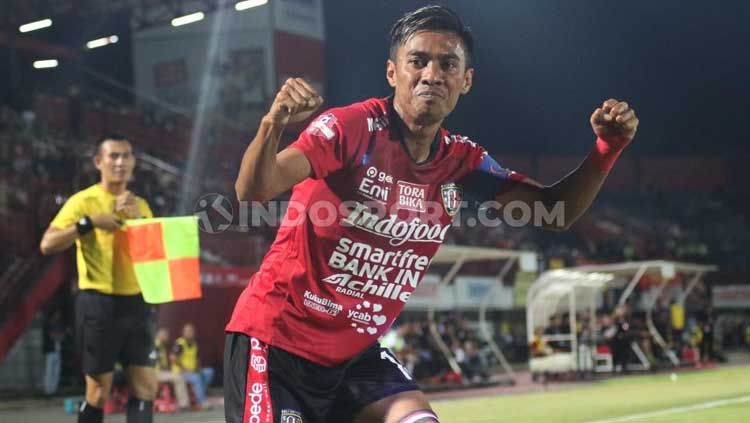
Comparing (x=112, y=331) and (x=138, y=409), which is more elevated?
(x=112, y=331)

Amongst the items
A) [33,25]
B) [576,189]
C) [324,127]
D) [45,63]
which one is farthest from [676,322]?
[324,127]

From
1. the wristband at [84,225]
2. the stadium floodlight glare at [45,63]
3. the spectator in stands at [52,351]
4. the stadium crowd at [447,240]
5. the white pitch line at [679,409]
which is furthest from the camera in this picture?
the stadium floodlight glare at [45,63]

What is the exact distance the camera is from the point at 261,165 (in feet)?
9.76

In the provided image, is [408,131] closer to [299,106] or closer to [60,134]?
[299,106]

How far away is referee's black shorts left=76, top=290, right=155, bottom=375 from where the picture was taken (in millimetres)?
7281

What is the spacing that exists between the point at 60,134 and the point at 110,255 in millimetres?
15752

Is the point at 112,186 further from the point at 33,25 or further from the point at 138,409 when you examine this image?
the point at 33,25

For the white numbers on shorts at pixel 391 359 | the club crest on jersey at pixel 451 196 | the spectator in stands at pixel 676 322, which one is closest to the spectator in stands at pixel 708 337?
the spectator in stands at pixel 676 322

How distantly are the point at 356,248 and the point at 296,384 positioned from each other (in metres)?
0.55

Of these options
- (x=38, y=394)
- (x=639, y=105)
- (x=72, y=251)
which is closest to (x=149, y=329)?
(x=38, y=394)

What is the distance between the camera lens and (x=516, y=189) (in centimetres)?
413

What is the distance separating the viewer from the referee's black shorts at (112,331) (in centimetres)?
728

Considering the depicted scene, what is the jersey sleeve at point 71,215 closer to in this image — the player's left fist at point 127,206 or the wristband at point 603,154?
the player's left fist at point 127,206

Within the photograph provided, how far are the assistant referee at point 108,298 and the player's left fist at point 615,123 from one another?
4.35 metres
